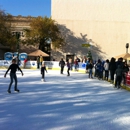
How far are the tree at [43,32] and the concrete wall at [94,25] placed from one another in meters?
2.67

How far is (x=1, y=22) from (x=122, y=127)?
3049 centimetres

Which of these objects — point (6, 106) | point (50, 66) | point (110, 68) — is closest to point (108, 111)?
point (6, 106)

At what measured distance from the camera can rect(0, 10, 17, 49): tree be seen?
32062mm

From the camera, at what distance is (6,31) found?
108 feet

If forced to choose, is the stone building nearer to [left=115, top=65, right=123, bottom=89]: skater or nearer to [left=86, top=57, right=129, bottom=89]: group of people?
[left=86, top=57, right=129, bottom=89]: group of people

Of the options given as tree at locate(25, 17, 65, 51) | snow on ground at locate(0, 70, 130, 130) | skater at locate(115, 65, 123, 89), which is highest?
tree at locate(25, 17, 65, 51)

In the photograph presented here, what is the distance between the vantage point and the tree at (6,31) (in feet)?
105

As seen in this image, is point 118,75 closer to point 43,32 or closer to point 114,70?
point 114,70

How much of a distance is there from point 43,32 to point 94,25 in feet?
28.5

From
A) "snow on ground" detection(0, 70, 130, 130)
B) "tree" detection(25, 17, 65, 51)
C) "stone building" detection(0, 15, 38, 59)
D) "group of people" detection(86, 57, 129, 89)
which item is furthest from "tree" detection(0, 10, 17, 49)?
"snow on ground" detection(0, 70, 130, 130)

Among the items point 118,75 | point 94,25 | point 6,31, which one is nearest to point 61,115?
point 118,75

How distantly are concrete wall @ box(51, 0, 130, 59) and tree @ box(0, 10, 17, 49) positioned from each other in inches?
284

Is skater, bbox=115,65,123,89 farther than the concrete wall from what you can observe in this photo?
No

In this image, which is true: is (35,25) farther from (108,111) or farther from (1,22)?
(108,111)
